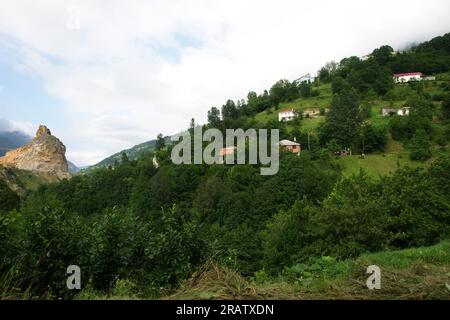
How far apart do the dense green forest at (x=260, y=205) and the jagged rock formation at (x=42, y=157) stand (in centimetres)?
6433

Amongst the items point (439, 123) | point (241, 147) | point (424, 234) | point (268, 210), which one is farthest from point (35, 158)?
point (424, 234)

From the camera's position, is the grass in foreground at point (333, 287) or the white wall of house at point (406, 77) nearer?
the grass in foreground at point (333, 287)

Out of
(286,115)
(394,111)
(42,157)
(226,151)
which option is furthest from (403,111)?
(42,157)

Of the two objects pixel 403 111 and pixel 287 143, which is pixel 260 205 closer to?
pixel 287 143

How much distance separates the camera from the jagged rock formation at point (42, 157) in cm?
14312

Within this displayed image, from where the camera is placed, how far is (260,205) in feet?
180

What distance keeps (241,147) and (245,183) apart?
32.4 ft

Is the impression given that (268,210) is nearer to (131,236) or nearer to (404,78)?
(131,236)

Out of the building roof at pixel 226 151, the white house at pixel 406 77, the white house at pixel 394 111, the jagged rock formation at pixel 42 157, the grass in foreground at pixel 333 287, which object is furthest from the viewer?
the jagged rock formation at pixel 42 157

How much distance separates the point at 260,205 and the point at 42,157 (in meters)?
121

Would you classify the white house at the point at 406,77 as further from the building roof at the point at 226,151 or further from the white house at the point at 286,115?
the building roof at the point at 226,151

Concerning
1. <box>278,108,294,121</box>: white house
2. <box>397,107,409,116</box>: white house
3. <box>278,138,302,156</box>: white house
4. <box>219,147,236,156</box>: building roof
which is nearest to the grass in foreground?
<box>219,147,236,156</box>: building roof

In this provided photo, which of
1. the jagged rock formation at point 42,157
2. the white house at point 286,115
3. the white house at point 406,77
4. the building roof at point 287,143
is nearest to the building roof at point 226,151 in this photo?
the building roof at point 287,143

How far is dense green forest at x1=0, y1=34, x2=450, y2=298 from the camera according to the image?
6.66 m
